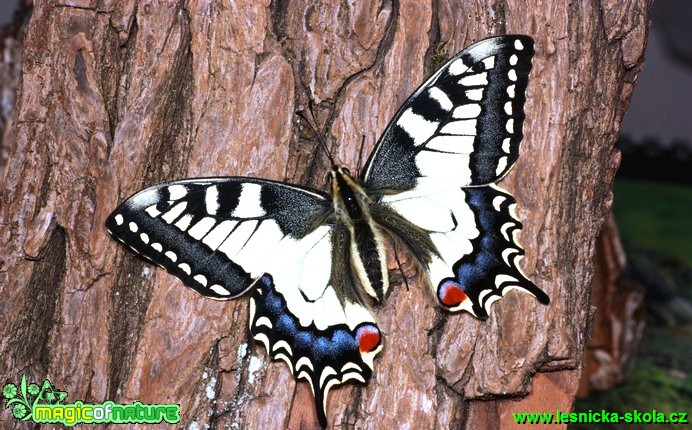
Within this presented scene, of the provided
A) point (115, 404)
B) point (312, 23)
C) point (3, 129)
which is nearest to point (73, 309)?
point (115, 404)

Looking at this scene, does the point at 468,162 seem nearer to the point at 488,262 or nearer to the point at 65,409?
the point at 488,262

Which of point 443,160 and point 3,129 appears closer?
point 443,160

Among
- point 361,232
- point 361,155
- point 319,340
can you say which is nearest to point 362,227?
point 361,232

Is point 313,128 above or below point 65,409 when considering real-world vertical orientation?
above

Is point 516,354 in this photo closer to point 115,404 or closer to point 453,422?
point 453,422

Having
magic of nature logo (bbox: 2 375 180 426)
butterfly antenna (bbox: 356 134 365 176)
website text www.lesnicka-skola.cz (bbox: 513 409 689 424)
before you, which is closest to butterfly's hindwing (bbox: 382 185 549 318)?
butterfly antenna (bbox: 356 134 365 176)
